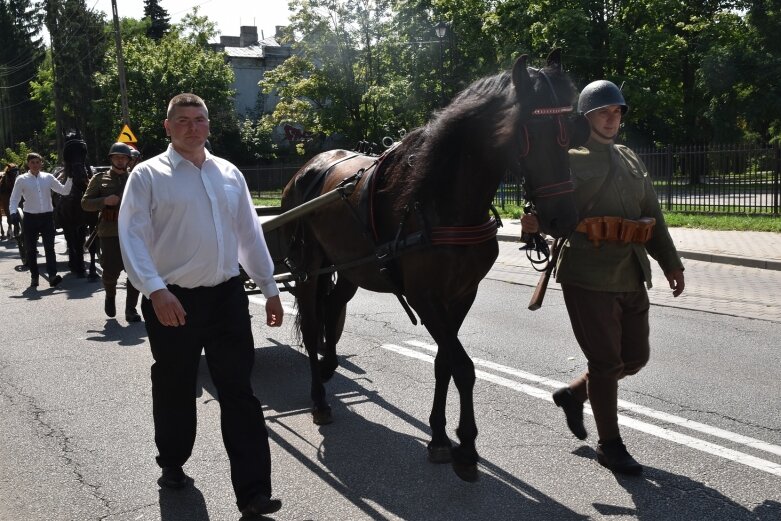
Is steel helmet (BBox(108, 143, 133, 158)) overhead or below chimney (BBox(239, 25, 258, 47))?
below

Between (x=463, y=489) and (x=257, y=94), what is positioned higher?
(x=257, y=94)

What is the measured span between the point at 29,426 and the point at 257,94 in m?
66.1

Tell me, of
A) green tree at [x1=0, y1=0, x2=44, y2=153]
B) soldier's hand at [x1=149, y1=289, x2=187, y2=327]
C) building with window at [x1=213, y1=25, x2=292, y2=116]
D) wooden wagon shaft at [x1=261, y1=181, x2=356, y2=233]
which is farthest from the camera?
green tree at [x1=0, y1=0, x2=44, y2=153]

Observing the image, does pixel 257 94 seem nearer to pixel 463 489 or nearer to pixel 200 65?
pixel 200 65

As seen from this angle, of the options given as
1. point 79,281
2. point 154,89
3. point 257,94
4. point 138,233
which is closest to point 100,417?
point 138,233

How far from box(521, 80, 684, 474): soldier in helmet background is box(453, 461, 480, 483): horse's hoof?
69 cm

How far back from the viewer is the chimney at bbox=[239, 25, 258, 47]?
8388cm

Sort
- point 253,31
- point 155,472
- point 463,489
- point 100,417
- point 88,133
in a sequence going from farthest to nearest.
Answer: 1. point 253,31
2. point 88,133
3. point 100,417
4. point 155,472
5. point 463,489

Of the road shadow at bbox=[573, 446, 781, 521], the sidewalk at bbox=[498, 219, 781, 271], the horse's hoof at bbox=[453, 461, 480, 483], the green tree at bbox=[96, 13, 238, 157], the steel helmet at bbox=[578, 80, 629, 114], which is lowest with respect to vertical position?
the sidewalk at bbox=[498, 219, 781, 271]

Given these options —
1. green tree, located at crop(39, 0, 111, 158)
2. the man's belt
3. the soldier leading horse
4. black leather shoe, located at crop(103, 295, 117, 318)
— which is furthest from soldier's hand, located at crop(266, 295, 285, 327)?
green tree, located at crop(39, 0, 111, 158)

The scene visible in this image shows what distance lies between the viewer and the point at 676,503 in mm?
4113

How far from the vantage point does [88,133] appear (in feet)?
200

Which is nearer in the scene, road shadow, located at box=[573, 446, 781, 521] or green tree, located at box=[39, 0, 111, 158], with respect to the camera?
road shadow, located at box=[573, 446, 781, 521]

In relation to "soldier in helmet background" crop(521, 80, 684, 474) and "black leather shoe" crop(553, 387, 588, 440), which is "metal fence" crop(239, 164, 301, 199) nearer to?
"black leather shoe" crop(553, 387, 588, 440)
